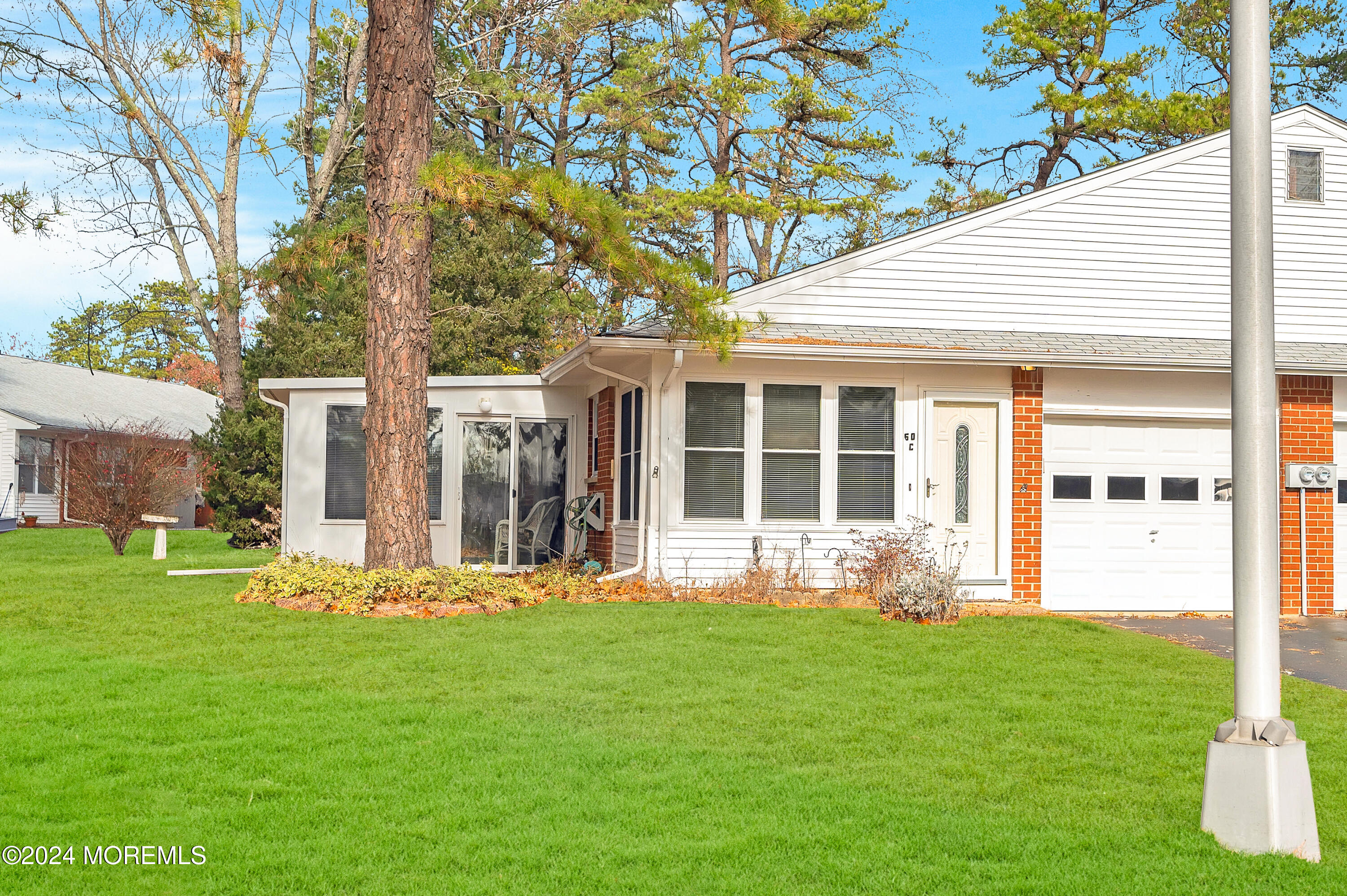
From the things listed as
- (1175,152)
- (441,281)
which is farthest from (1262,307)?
(441,281)

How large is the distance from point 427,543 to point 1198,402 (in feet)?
27.5

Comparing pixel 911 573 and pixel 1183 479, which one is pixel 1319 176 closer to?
pixel 1183 479

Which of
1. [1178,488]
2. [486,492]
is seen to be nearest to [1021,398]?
[1178,488]

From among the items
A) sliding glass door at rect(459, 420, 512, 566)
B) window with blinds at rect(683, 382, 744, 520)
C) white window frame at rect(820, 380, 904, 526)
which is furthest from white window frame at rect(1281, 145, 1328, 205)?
sliding glass door at rect(459, 420, 512, 566)

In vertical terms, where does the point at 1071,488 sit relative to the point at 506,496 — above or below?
above

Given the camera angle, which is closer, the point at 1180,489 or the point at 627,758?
the point at 627,758

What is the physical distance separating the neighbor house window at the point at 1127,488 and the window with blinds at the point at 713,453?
13.5ft

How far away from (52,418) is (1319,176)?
89.9 ft

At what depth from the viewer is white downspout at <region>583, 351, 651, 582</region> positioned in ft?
38.7

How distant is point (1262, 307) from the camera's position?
4305 mm

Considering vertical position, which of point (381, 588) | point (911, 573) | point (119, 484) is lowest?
point (381, 588)

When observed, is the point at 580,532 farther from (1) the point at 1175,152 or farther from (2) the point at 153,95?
(2) the point at 153,95

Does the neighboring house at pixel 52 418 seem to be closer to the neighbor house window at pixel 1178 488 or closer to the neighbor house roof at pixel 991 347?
the neighbor house roof at pixel 991 347

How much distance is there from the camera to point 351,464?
572 inches
